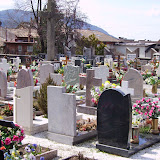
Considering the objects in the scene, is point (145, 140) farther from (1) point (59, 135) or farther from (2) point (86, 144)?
(1) point (59, 135)

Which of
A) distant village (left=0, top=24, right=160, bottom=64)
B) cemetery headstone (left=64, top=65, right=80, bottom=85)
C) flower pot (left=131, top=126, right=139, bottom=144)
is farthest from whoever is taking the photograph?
distant village (left=0, top=24, right=160, bottom=64)

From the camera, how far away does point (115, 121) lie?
7281 millimetres

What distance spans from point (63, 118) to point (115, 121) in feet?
4.87

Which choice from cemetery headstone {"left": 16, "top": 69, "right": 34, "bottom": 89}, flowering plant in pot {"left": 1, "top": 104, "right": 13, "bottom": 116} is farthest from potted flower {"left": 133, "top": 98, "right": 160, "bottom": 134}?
cemetery headstone {"left": 16, "top": 69, "right": 34, "bottom": 89}

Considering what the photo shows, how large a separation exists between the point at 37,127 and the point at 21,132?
2.58m

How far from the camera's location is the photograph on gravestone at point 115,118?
23.4 ft

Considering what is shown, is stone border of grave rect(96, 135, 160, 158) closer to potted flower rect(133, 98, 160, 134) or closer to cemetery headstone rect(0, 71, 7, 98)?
potted flower rect(133, 98, 160, 134)

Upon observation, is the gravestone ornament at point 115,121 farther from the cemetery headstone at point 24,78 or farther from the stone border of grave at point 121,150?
the cemetery headstone at point 24,78

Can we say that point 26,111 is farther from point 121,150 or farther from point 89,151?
point 121,150

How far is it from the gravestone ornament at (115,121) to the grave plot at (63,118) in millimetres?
809

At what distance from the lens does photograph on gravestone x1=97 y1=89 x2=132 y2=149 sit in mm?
7133

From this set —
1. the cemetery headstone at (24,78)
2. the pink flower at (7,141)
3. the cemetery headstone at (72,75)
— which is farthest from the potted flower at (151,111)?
the cemetery headstone at (72,75)

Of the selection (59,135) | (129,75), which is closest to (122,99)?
(59,135)

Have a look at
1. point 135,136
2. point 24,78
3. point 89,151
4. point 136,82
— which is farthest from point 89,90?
point 89,151
